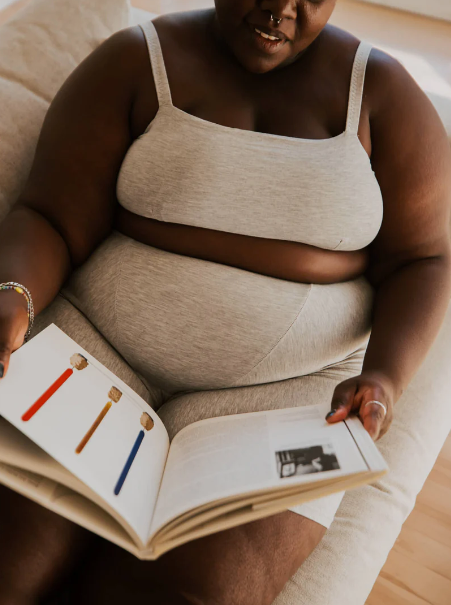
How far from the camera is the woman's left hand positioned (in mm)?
795

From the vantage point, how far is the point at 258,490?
66 cm

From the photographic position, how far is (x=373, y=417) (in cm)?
80

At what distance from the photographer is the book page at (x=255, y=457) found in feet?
2.19

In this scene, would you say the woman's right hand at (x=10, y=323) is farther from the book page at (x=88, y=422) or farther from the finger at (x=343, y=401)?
the finger at (x=343, y=401)

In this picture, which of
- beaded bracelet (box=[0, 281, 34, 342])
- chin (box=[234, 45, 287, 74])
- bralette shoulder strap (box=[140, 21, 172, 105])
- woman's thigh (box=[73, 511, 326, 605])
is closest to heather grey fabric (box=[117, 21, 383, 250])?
bralette shoulder strap (box=[140, 21, 172, 105])

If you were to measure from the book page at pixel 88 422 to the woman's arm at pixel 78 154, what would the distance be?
0.23 m

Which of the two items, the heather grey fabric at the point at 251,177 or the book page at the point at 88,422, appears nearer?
the book page at the point at 88,422

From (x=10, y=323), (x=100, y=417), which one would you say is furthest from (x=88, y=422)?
(x=10, y=323)

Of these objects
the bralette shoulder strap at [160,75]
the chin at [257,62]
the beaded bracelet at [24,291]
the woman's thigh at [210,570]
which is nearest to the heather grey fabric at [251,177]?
the bralette shoulder strap at [160,75]

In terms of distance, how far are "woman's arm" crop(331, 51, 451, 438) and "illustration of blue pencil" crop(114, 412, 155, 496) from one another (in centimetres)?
38

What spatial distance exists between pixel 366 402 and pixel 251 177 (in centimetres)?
43

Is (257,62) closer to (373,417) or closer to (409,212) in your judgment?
(409,212)

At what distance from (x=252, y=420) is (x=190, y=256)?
1.14 feet

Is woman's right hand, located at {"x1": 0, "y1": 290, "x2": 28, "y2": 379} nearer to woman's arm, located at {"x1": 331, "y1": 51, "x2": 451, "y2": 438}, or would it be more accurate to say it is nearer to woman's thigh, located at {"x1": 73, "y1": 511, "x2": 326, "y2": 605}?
woman's thigh, located at {"x1": 73, "y1": 511, "x2": 326, "y2": 605}
